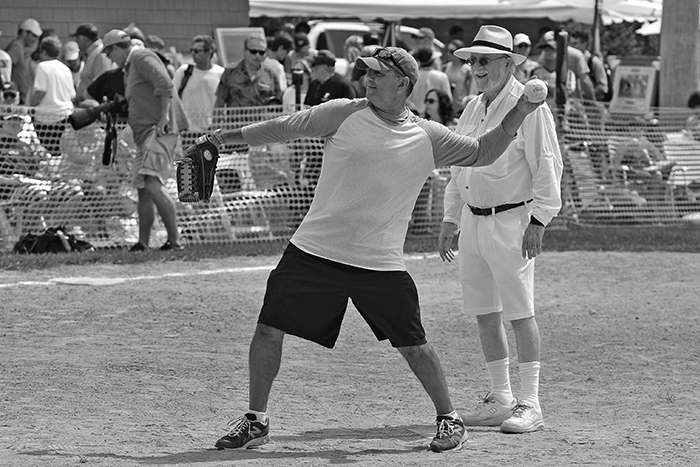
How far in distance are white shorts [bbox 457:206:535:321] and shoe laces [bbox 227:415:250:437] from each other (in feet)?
4.62

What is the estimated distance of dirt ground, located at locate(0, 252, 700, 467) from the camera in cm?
570

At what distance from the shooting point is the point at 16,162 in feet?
41.2

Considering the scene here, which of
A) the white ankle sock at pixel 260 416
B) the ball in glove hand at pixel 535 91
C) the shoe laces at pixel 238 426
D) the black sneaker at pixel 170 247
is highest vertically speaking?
the ball in glove hand at pixel 535 91

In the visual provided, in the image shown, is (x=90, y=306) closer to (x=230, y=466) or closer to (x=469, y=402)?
(x=469, y=402)

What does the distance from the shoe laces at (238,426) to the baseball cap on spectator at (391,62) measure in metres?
1.64

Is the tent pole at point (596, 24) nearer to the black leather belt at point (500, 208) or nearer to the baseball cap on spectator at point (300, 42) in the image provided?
the baseball cap on spectator at point (300, 42)

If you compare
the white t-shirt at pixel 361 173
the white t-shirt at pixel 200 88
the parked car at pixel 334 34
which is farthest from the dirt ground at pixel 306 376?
the parked car at pixel 334 34

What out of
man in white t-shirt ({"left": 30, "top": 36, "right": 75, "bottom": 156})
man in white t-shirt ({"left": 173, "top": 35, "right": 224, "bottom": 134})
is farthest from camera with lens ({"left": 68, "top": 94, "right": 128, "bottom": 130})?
man in white t-shirt ({"left": 173, "top": 35, "right": 224, "bottom": 134})

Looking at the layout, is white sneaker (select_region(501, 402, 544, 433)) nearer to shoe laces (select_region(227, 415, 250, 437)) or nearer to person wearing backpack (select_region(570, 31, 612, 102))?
shoe laces (select_region(227, 415, 250, 437))

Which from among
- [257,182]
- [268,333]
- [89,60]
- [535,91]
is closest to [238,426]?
[268,333]

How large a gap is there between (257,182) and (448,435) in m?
8.15

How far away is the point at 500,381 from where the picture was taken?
657 cm

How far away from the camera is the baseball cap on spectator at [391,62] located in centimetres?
559

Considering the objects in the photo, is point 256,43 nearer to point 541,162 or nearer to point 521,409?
point 541,162
